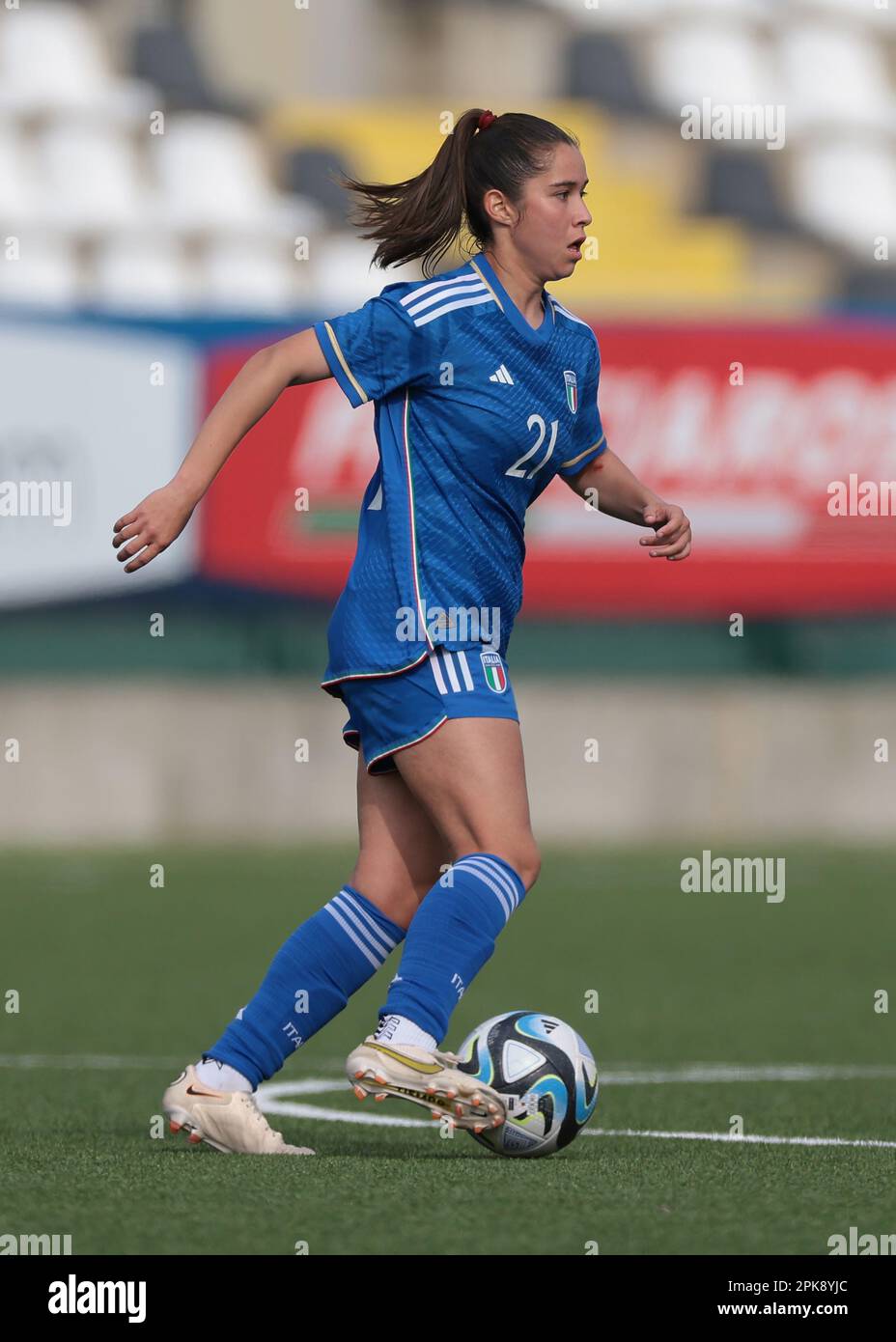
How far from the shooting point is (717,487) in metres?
15.5

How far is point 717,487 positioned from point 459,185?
11.1 m

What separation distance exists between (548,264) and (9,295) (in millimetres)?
13103

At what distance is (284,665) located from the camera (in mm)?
15688

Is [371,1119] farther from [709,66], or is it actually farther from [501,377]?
[709,66]

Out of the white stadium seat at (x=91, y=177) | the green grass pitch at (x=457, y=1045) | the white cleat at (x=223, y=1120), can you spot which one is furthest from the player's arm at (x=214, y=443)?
the white stadium seat at (x=91, y=177)

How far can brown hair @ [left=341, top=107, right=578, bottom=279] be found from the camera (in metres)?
4.58

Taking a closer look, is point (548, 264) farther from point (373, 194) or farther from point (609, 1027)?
point (609, 1027)

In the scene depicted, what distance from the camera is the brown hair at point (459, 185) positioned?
15.0 ft

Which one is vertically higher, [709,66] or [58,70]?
[709,66]

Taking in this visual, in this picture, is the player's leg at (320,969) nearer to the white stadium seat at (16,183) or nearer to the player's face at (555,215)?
the player's face at (555,215)

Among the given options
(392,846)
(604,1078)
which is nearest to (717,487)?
(604,1078)
